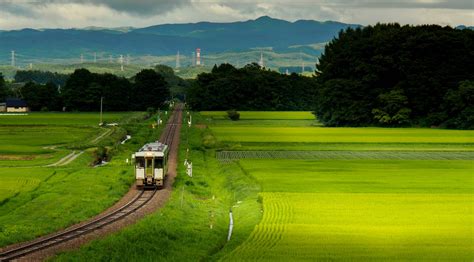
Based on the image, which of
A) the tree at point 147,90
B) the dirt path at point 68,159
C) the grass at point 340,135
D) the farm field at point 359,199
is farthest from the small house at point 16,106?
the dirt path at point 68,159

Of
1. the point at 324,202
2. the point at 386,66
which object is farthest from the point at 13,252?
the point at 386,66

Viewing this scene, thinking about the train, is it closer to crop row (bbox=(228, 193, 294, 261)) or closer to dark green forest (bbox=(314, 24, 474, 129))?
crop row (bbox=(228, 193, 294, 261))

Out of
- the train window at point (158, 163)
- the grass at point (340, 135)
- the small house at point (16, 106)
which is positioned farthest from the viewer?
the small house at point (16, 106)

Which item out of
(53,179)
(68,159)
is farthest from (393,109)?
(53,179)

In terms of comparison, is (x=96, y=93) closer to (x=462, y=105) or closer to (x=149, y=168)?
(x=462, y=105)

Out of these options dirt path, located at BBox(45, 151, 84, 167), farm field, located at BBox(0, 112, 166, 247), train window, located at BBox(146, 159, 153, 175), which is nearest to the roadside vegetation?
train window, located at BBox(146, 159, 153, 175)

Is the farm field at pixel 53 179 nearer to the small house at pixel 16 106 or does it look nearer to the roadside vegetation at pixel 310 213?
the roadside vegetation at pixel 310 213

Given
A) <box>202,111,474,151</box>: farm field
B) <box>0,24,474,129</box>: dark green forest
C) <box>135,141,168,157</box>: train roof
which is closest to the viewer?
<box>135,141,168,157</box>: train roof
